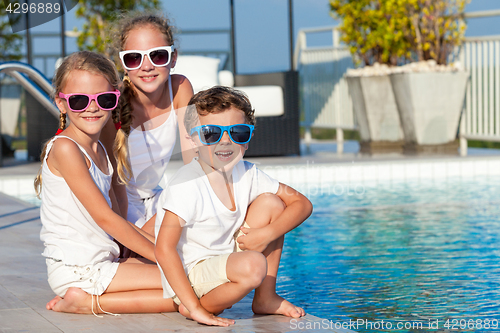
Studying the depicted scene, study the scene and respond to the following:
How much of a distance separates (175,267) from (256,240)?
8.9 inches

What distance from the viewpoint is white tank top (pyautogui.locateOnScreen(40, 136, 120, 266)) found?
5.75 feet

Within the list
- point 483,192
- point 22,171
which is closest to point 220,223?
point 483,192

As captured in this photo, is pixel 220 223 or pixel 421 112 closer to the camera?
pixel 220 223

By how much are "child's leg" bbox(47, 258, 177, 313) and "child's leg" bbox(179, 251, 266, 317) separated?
0.13 m

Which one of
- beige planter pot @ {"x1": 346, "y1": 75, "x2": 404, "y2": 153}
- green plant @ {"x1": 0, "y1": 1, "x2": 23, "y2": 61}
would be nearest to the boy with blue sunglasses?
beige planter pot @ {"x1": 346, "y1": 75, "x2": 404, "y2": 153}

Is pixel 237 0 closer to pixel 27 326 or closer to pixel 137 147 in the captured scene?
pixel 137 147

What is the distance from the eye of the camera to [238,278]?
1590 millimetres

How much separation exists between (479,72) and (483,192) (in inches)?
89.8

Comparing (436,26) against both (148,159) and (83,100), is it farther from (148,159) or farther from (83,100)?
(83,100)

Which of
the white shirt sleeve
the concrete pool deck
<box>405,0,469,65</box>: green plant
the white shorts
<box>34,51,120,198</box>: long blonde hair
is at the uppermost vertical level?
<box>405,0,469,65</box>: green plant

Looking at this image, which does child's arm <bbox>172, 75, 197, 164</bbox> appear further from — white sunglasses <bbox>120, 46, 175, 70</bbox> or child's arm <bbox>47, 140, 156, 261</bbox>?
child's arm <bbox>47, 140, 156, 261</bbox>

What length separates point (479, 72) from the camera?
21.1 feet

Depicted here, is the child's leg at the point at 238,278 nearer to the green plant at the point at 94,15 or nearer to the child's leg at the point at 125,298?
the child's leg at the point at 125,298

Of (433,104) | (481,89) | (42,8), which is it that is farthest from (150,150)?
(481,89)
